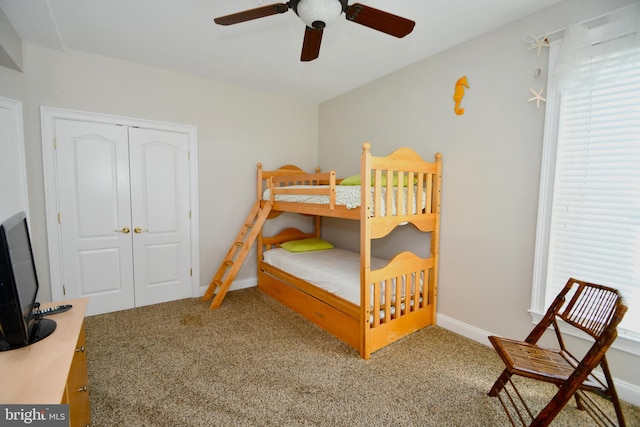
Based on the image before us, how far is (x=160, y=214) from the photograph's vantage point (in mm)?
3172

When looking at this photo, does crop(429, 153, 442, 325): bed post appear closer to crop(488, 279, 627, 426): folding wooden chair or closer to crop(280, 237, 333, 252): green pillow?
crop(488, 279, 627, 426): folding wooden chair

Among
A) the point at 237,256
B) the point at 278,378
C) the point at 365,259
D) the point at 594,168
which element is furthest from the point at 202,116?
the point at 594,168

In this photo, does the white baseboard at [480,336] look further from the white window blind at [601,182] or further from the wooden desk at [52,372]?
the wooden desk at [52,372]

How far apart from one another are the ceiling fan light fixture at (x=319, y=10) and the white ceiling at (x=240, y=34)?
610mm

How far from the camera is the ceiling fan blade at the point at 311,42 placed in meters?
1.68

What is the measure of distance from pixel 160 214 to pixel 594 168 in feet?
12.4

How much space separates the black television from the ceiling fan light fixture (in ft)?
5.08

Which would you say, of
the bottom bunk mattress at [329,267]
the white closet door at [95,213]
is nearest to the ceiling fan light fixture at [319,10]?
the bottom bunk mattress at [329,267]

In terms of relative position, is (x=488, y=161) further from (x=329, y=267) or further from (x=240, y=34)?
(x=240, y=34)

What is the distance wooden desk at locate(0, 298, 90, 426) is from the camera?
2.86 ft

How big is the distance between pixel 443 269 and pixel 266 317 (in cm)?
178

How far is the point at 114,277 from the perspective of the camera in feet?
9.78

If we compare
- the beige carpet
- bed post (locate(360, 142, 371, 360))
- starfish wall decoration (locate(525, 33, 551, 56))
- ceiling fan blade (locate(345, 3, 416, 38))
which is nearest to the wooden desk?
the beige carpet

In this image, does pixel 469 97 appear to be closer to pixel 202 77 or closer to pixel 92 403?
pixel 202 77
